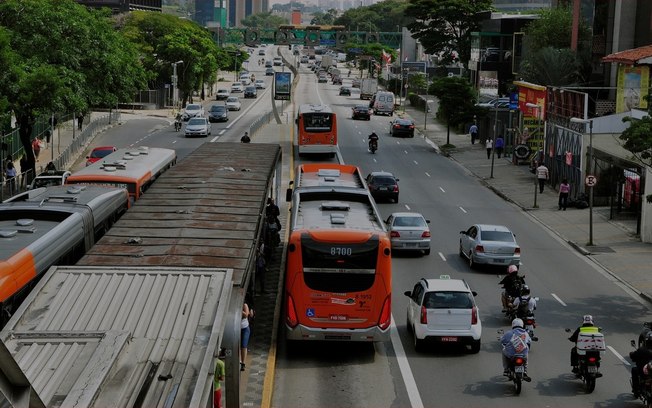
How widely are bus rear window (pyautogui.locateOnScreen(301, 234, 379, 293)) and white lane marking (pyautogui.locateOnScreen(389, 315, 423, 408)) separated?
202cm

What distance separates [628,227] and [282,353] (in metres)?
23.9

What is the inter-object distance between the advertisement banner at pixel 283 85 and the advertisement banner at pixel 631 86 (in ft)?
172

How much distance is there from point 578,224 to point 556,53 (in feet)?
92.8

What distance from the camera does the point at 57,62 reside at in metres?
51.3

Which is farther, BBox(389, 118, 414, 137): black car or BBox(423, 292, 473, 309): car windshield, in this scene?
BBox(389, 118, 414, 137): black car

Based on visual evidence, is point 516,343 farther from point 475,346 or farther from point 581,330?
point 475,346

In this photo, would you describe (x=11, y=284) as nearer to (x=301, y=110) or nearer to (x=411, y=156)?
(x=301, y=110)

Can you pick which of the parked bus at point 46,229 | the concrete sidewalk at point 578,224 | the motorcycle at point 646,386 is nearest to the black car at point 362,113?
the concrete sidewalk at point 578,224

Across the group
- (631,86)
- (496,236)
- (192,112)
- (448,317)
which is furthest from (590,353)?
(192,112)

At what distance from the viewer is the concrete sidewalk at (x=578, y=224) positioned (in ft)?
115

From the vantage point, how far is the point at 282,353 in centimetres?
2341

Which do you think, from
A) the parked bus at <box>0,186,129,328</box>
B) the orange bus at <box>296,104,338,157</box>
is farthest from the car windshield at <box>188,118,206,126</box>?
the parked bus at <box>0,186,129,328</box>

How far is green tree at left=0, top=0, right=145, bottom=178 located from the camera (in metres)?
44.4

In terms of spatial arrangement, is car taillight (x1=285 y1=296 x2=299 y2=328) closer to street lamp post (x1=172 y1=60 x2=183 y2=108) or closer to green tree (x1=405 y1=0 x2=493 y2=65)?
street lamp post (x1=172 y1=60 x2=183 y2=108)
